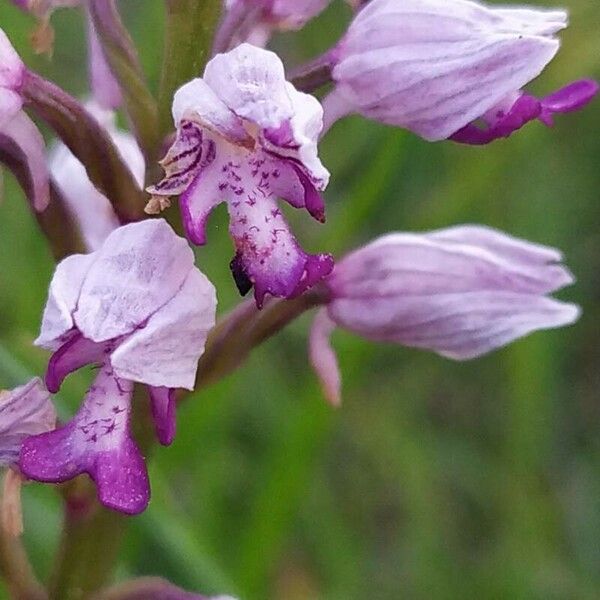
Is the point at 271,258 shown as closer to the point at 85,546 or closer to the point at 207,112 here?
the point at 207,112

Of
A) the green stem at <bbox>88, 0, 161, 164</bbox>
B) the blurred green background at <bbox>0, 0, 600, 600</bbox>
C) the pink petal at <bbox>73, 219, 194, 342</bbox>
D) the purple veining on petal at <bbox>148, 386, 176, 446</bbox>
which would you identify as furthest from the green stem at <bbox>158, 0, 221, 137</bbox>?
the blurred green background at <bbox>0, 0, 600, 600</bbox>

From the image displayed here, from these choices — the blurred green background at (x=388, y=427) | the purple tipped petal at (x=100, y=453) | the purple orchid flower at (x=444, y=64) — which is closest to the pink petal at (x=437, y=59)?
the purple orchid flower at (x=444, y=64)

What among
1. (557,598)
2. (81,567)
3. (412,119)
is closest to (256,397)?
(557,598)

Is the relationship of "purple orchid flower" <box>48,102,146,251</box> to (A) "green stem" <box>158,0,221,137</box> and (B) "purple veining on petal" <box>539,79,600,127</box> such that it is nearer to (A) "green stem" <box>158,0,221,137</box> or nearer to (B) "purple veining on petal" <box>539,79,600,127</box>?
(A) "green stem" <box>158,0,221,137</box>

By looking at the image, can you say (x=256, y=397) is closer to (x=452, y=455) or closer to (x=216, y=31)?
(x=452, y=455)

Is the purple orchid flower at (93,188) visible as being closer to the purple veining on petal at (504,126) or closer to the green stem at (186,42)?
the green stem at (186,42)

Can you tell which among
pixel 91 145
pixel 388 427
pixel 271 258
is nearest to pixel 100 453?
pixel 271 258
